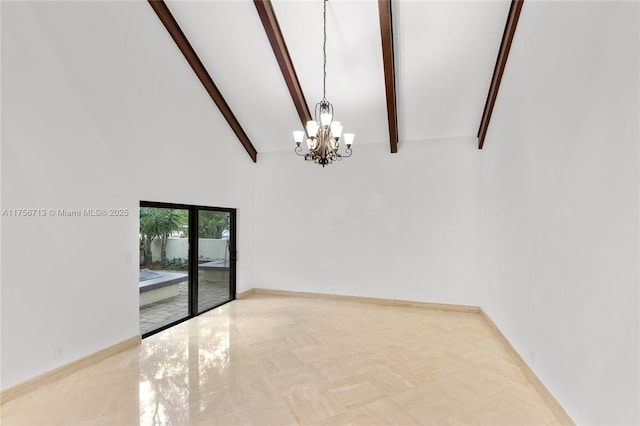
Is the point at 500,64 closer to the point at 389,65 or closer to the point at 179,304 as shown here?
the point at 389,65

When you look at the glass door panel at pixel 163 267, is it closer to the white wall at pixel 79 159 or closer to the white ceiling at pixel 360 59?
the white wall at pixel 79 159

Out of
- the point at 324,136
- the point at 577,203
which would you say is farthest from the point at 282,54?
the point at 577,203

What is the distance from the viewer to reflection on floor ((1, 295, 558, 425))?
255cm

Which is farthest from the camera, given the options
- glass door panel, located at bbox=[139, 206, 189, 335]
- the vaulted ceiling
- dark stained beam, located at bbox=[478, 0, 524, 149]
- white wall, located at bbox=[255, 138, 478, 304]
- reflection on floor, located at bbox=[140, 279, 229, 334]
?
white wall, located at bbox=[255, 138, 478, 304]

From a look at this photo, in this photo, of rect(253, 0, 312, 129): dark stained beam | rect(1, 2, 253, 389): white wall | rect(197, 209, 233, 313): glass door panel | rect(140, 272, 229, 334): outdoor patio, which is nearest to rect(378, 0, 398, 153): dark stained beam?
rect(253, 0, 312, 129): dark stained beam

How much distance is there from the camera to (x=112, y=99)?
3596mm

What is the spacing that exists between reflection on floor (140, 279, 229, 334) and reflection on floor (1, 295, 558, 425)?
27 centimetres

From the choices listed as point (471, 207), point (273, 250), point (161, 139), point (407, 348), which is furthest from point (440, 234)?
point (161, 139)

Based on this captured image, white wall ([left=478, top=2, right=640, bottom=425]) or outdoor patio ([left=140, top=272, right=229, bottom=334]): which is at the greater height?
white wall ([left=478, top=2, right=640, bottom=425])

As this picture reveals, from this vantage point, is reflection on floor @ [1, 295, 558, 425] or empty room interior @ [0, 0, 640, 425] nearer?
empty room interior @ [0, 0, 640, 425]

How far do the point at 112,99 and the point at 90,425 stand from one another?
10.2ft

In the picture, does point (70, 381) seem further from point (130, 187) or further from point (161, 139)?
point (161, 139)

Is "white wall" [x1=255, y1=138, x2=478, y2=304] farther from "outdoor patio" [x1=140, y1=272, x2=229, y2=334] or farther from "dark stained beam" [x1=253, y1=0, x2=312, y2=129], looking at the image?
"dark stained beam" [x1=253, y1=0, x2=312, y2=129]

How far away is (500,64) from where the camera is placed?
4.03 m
